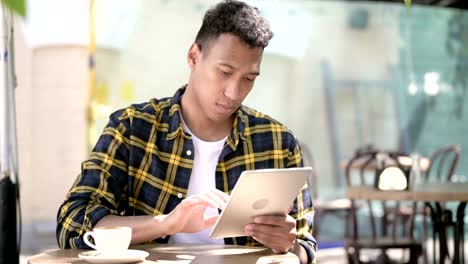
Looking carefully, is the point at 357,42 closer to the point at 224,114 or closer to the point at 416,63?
the point at 416,63

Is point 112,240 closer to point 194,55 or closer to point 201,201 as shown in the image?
point 201,201

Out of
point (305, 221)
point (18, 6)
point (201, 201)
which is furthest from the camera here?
point (305, 221)

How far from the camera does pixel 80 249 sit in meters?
1.53

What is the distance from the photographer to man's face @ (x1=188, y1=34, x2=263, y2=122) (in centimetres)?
167

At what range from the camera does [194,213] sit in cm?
144

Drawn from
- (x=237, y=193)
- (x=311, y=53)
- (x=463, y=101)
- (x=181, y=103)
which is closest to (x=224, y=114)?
(x=181, y=103)

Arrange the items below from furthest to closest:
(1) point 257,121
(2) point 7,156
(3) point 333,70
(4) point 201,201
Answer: (3) point 333,70 → (2) point 7,156 → (1) point 257,121 → (4) point 201,201

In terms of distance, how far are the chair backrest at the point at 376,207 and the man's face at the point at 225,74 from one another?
2.02 meters

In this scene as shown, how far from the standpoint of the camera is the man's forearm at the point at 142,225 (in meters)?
1.48

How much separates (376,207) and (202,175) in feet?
18.8

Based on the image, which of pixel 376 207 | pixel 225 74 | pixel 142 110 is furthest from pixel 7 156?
pixel 376 207

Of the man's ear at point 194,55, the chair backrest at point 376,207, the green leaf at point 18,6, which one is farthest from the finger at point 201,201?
the chair backrest at point 376,207

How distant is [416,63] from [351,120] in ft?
2.87

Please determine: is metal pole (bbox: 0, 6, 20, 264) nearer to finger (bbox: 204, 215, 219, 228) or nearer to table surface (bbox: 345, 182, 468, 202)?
finger (bbox: 204, 215, 219, 228)
